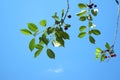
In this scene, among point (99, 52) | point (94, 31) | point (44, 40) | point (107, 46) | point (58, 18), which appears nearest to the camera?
point (44, 40)

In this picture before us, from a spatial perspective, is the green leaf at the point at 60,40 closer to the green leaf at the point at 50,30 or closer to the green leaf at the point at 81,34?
the green leaf at the point at 50,30

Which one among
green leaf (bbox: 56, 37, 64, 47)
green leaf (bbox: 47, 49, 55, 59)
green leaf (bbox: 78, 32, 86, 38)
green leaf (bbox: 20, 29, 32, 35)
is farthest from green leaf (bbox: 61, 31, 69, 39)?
green leaf (bbox: 78, 32, 86, 38)

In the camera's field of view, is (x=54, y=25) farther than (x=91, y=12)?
No

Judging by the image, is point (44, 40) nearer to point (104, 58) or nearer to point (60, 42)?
point (60, 42)

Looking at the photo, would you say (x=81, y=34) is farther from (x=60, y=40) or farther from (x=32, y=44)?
(x=32, y=44)

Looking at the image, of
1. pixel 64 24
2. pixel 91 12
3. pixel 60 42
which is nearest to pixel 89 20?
pixel 91 12

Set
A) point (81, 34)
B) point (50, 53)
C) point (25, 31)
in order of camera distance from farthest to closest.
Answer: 1. point (81, 34)
2. point (25, 31)
3. point (50, 53)

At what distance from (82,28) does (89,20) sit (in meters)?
0.14

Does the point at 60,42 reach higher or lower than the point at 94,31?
lower

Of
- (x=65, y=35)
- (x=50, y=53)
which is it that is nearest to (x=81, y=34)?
(x=65, y=35)

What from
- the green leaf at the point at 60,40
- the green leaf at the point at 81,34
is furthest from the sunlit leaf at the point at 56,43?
the green leaf at the point at 81,34

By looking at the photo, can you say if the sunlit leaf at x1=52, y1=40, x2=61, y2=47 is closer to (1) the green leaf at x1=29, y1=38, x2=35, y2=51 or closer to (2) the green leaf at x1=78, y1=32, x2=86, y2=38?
(1) the green leaf at x1=29, y1=38, x2=35, y2=51

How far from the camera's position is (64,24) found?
8.09 ft

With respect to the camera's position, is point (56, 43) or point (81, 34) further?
point (81, 34)
